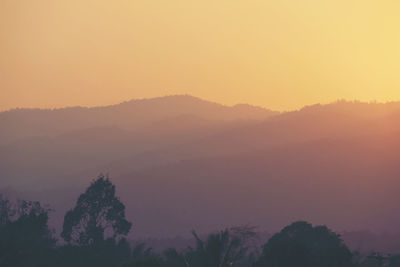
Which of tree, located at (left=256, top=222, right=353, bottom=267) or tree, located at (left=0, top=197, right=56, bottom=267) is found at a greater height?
tree, located at (left=0, top=197, right=56, bottom=267)

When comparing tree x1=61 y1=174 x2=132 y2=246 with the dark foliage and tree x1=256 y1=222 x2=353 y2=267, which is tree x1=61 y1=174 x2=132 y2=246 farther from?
tree x1=256 y1=222 x2=353 y2=267

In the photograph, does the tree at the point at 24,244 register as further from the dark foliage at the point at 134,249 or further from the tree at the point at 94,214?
the tree at the point at 94,214

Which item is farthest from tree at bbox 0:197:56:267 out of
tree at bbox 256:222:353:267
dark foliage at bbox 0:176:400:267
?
tree at bbox 256:222:353:267

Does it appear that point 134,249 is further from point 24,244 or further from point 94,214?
point 94,214

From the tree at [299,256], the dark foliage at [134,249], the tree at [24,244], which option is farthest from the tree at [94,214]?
the tree at [299,256]

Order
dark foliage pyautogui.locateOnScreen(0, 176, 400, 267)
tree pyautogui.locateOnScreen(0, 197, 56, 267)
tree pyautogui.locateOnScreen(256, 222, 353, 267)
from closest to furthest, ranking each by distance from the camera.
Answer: dark foliage pyautogui.locateOnScreen(0, 176, 400, 267) < tree pyautogui.locateOnScreen(0, 197, 56, 267) < tree pyautogui.locateOnScreen(256, 222, 353, 267)

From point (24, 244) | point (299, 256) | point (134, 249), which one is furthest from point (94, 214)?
point (299, 256)

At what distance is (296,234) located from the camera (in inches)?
3703

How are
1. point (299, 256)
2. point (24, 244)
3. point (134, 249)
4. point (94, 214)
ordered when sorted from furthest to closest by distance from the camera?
point (94, 214) < point (134, 249) < point (24, 244) < point (299, 256)

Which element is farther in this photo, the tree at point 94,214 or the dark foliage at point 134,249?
the tree at point 94,214

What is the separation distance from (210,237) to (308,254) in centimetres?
1532

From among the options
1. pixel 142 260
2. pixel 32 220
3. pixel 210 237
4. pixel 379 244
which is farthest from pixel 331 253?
pixel 379 244

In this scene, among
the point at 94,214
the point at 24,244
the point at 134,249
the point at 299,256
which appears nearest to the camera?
the point at 299,256

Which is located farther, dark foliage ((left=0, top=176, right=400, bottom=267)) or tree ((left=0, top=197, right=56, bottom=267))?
tree ((left=0, top=197, right=56, bottom=267))
